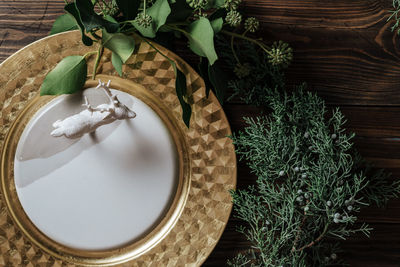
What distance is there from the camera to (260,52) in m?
0.64

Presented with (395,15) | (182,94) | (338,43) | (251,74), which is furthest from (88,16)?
(395,15)

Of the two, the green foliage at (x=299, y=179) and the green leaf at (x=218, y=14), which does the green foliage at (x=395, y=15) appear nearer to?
the green foliage at (x=299, y=179)

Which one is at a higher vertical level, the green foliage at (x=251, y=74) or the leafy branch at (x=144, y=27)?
Answer: the leafy branch at (x=144, y=27)

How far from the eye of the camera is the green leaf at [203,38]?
0.50m

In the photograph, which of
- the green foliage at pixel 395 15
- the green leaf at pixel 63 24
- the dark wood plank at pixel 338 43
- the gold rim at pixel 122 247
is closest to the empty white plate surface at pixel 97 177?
the gold rim at pixel 122 247

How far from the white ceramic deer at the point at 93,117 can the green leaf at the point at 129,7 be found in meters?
0.11

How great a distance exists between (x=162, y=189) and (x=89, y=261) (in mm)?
179

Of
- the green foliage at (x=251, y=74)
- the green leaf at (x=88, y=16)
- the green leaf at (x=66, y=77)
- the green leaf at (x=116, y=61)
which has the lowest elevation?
the green foliage at (x=251, y=74)

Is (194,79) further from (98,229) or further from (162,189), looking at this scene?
(98,229)

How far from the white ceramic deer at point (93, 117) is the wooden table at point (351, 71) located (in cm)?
21

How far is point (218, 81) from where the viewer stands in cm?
57

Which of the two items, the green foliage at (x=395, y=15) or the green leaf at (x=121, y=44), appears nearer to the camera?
the green leaf at (x=121, y=44)

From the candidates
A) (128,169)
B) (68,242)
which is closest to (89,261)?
(68,242)

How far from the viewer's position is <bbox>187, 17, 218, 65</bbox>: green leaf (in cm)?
50
